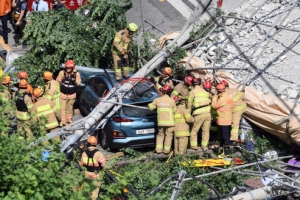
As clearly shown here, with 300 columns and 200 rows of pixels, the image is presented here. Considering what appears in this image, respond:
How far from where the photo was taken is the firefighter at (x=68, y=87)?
13.3m

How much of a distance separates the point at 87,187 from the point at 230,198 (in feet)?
10.1

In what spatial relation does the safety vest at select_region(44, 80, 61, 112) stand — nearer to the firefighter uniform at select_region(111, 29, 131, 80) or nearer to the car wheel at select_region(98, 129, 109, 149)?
the car wheel at select_region(98, 129, 109, 149)

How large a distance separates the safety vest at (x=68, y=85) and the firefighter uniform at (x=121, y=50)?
3.45 feet

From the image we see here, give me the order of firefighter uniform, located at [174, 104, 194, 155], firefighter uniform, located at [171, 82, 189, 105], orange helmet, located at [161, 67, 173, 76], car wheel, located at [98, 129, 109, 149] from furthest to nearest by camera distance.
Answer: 1. orange helmet, located at [161, 67, 173, 76]
2. firefighter uniform, located at [171, 82, 189, 105]
3. car wheel, located at [98, 129, 109, 149]
4. firefighter uniform, located at [174, 104, 194, 155]

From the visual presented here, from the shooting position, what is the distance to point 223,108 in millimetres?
12273

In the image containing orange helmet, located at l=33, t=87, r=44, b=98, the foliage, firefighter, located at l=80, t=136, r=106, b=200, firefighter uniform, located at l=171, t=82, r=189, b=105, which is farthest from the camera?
the foliage

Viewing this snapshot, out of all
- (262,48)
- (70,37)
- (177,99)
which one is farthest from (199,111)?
(70,37)

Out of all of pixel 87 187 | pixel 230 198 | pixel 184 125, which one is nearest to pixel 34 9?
pixel 184 125

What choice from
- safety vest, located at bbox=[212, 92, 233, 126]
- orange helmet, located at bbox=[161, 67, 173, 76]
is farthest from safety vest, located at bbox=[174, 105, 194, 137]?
orange helmet, located at bbox=[161, 67, 173, 76]

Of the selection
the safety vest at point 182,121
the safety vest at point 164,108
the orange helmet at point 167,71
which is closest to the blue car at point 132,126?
the safety vest at point 164,108

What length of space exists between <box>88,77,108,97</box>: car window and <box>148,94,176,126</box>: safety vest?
1.45 m

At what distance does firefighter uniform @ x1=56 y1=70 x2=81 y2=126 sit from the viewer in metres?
13.4

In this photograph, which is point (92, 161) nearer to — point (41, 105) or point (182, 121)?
point (41, 105)

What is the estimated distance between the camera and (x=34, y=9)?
16.5 metres
